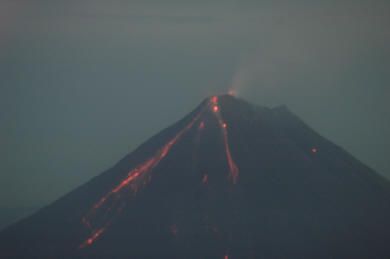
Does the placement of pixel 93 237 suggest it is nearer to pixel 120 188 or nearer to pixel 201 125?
pixel 120 188

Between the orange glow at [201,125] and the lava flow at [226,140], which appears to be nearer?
the lava flow at [226,140]

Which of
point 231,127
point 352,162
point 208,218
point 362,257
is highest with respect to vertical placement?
point 231,127

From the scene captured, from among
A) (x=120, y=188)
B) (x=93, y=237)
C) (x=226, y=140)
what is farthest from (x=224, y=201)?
(x=93, y=237)

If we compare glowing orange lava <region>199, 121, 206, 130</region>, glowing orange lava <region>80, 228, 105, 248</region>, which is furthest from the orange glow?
glowing orange lava <region>80, 228, 105, 248</region>

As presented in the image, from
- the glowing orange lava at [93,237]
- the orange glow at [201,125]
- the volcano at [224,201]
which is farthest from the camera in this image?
the orange glow at [201,125]

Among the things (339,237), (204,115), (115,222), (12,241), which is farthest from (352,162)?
(12,241)

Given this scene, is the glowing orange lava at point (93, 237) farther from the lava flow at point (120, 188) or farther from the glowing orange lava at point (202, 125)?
the glowing orange lava at point (202, 125)

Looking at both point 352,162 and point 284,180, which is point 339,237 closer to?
point 284,180

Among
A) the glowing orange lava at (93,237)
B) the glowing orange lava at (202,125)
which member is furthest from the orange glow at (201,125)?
the glowing orange lava at (93,237)
